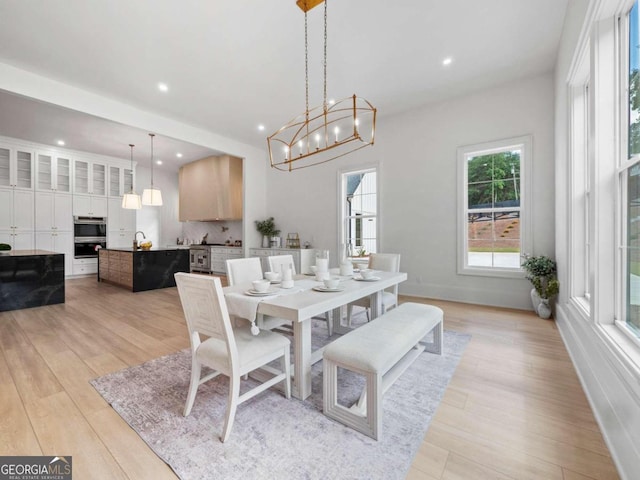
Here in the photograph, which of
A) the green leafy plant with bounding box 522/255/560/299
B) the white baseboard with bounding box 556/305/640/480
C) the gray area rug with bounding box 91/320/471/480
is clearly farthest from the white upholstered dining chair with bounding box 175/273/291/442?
the green leafy plant with bounding box 522/255/560/299

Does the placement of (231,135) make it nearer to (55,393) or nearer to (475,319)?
(55,393)

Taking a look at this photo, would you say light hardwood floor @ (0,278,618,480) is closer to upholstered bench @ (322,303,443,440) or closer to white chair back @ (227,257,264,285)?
upholstered bench @ (322,303,443,440)

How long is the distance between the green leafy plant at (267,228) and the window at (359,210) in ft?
5.84

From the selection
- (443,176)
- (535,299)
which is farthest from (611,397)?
(443,176)

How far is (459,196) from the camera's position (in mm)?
4414

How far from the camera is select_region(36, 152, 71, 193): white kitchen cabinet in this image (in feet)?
21.0

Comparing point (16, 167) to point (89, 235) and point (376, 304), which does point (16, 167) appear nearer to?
point (89, 235)

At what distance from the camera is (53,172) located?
21.4 ft

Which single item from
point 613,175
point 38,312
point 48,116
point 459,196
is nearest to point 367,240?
point 459,196

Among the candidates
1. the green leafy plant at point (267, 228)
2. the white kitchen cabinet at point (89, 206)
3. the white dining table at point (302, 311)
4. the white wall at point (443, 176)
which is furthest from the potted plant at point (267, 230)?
the white dining table at point (302, 311)

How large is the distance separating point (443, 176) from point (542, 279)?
197 cm

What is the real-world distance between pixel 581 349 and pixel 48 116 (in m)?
7.63

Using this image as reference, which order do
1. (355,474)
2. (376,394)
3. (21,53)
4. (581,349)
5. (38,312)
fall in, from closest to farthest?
(355,474) < (376,394) < (581,349) < (21,53) < (38,312)

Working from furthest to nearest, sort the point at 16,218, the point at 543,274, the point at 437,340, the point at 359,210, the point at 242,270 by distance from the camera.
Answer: the point at 16,218 < the point at 359,210 < the point at 543,274 < the point at 242,270 < the point at 437,340
